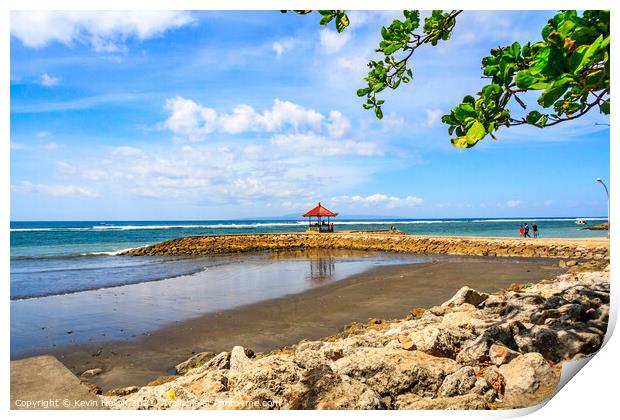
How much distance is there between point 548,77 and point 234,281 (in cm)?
1118

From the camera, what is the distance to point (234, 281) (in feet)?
40.8

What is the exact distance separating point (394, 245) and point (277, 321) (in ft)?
54.2

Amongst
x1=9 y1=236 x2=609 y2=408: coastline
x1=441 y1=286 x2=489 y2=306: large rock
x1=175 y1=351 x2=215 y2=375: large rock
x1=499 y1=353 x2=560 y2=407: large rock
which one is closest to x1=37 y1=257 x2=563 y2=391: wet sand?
x1=9 y1=236 x2=609 y2=408: coastline

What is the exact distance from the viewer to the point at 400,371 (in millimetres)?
3443

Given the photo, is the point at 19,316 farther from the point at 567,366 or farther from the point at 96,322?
the point at 567,366

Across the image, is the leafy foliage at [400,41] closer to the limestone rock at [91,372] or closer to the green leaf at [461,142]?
the green leaf at [461,142]

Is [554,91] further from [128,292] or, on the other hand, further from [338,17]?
[128,292]

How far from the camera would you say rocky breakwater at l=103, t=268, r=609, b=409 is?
3.30m

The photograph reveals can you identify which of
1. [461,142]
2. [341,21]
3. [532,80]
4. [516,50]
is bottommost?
[461,142]

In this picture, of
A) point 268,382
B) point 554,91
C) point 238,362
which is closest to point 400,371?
point 268,382

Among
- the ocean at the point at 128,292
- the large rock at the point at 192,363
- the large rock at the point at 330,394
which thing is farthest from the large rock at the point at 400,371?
the ocean at the point at 128,292

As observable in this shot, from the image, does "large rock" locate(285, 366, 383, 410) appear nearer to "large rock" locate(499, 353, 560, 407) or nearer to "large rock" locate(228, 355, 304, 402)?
"large rock" locate(228, 355, 304, 402)
